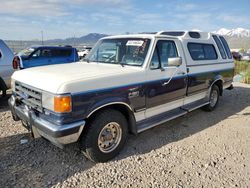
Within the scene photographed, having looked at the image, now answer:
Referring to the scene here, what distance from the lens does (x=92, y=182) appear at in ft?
9.91

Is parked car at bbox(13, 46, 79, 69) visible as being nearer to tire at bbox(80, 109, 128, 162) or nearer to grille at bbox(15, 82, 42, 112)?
grille at bbox(15, 82, 42, 112)

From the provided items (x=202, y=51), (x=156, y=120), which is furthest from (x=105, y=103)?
(x=202, y=51)

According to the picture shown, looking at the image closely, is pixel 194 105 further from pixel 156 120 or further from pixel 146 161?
pixel 146 161

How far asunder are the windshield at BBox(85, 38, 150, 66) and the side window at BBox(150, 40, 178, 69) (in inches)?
8.3

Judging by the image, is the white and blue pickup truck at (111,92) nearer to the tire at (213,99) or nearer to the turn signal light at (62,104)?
the turn signal light at (62,104)

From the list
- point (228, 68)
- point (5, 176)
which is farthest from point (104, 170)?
point (228, 68)

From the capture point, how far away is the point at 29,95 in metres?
3.34

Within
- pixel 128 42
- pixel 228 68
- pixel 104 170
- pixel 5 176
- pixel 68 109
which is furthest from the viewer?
pixel 228 68

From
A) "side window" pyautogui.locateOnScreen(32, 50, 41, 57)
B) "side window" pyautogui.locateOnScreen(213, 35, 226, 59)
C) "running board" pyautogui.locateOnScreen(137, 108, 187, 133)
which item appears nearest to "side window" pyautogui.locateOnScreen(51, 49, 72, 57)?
"side window" pyautogui.locateOnScreen(32, 50, 41, 57)

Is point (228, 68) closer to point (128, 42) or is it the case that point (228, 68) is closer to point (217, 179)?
point (128, 42)

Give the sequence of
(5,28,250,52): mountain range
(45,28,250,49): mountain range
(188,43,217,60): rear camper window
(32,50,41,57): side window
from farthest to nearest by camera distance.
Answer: (45,28,250,49): mountain range → (5,28,250,52): mountain range → (32,50,41,57): side window → (188,43,217,60): rear camper window

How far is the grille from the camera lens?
313cm

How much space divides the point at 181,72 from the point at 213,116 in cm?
203

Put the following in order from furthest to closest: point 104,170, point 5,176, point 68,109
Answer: point 104,170 < point 5,176 < point 68,109
